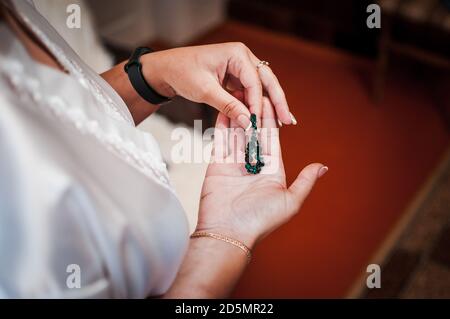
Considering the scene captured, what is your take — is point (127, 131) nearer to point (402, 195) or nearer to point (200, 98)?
point (200, 98)

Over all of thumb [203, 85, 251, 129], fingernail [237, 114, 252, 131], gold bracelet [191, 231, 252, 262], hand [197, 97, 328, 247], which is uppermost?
thumb [203, 85, 251, 129]

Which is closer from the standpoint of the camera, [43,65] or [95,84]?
[43,65]

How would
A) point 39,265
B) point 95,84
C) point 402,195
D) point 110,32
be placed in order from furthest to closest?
point 110,32 < point 402,195 < point 95,84 < point 39,265

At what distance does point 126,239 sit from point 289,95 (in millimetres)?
281

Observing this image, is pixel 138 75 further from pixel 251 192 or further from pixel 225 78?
pixel 251 192

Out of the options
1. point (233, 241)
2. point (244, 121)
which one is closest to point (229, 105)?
point (244, 121)

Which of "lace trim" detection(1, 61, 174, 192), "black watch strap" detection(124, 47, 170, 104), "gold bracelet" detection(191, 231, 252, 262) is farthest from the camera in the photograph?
"black watch strap" detection(124, 47, 170, 104)

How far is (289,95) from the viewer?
2.24 ft

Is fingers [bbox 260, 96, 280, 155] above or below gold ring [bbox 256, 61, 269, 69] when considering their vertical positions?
below

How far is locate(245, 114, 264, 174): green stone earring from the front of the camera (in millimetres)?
619

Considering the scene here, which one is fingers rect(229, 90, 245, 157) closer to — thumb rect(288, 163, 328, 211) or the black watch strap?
thumb rect(288, 163, 328, 211)

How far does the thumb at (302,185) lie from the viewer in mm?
607

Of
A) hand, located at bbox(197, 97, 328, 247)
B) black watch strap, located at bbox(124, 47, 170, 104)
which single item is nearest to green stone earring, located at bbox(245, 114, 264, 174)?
hand, located at bbox(197, 97, 328, 247)

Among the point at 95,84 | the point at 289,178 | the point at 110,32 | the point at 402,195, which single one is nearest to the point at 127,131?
the point at 95,84
